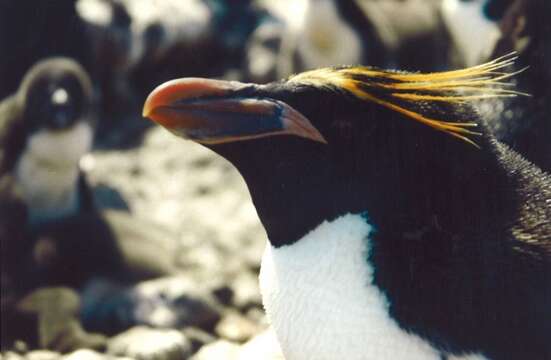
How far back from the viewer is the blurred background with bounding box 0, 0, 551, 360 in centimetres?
365

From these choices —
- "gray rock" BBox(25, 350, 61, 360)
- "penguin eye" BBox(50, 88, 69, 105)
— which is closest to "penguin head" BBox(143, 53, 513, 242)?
"gray rock" BBox(25, 350, 61, 360)

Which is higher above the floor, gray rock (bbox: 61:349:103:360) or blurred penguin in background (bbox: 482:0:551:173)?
blurred penguin in background (bbox: 482:0:551:173)

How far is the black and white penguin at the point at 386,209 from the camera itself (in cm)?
186

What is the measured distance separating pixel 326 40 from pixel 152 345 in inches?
130

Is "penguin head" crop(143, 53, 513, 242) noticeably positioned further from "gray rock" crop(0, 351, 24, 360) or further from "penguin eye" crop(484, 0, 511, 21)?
"penguin eye" crop(484, 0, 511, 21)

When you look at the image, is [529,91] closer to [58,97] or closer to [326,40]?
[58,97]

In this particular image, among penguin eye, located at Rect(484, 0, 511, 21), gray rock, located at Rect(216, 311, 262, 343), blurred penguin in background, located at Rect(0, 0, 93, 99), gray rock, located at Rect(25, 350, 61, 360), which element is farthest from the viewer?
blurred penguin in background, located at Rect(0, 0, 93, 99)

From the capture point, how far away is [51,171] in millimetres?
4852

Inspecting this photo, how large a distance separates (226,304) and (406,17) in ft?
10.0

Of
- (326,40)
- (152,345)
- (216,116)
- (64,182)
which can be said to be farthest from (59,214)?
(216,116)

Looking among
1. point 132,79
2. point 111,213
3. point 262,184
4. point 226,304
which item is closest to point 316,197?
point 262,184

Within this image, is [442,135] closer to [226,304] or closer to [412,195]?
[412,195]

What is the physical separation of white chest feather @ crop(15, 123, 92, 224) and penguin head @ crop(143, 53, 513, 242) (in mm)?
2846

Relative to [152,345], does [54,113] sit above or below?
above
